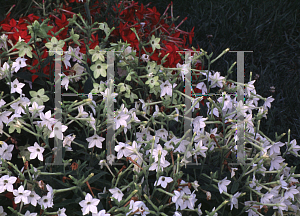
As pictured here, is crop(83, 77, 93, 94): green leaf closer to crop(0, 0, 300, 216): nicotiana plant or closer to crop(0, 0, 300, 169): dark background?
crop(0, 0, 300, 216): nicotiana plant

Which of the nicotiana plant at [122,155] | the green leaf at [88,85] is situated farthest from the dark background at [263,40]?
the green leaf at [88,85]

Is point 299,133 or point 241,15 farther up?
point 241,15

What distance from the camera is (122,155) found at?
4.18ft

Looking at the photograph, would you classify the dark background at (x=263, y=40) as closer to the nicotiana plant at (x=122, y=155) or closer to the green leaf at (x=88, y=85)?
the nicotiana plant at (x=122, y=155)

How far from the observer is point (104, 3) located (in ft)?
6.56

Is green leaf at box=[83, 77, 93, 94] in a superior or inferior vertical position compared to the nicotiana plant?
superior

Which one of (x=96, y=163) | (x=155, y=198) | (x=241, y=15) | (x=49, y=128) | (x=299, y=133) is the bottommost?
(x=299, y=133)

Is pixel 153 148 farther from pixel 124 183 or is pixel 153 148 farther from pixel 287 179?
pixel 287 179

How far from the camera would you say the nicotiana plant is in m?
1.24

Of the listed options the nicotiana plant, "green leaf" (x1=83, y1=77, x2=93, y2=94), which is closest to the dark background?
the nicotiana plant

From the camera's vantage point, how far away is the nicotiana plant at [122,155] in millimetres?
1241

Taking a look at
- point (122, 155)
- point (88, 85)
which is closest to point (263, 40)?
point (88, 85)

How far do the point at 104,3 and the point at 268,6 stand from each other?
176 centimetres

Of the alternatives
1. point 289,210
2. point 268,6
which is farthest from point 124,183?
point 268,6
